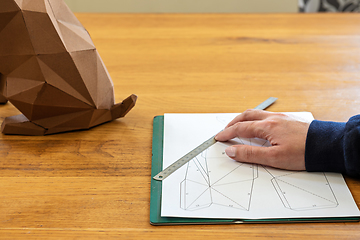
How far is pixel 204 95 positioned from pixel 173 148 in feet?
0.77

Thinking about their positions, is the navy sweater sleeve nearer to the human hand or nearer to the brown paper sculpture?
the human hand

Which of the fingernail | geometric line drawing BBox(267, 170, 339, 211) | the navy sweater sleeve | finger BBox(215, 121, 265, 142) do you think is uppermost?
the navy sweater sleeve

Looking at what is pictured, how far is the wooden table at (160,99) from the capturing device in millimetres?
499

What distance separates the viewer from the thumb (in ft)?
1.95

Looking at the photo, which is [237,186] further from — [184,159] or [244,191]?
[184,159]

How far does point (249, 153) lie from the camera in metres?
0.60

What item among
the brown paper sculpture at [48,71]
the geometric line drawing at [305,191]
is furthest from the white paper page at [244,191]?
the brown paper sculpture at [48,71]

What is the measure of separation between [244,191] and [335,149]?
0.61ft

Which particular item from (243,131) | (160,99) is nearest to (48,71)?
(160,99)

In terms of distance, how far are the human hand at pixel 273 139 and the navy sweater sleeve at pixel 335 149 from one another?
0.05 ft

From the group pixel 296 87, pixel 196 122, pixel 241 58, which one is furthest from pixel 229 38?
pixel 196 122

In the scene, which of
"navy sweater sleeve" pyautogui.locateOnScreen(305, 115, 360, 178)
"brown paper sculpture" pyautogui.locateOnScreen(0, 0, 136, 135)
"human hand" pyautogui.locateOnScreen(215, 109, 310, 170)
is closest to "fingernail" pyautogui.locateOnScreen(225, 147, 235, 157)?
"human hand" pyautogui.locateOnScreen(215, 109, 310, 170)

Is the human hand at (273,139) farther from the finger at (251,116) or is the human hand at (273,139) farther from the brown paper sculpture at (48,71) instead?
the brown paper sculpture at (48,71)

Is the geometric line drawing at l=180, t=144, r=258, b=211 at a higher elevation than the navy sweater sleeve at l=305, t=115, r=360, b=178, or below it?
below
